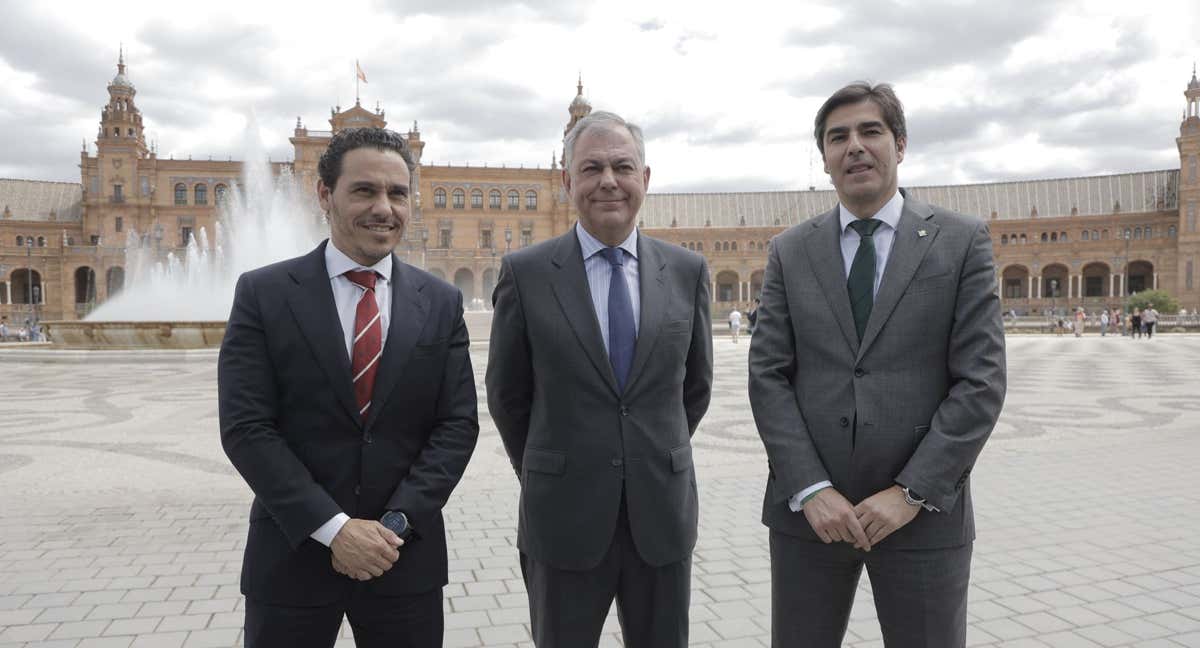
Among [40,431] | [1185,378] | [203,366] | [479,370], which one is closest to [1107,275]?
[1185,378]

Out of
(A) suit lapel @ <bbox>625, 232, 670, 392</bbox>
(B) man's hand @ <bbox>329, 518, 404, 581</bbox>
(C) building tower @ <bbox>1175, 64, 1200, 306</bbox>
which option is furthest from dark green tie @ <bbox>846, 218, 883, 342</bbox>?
(C) building tower @ <bbox>1175, 64, 1200, 306</bbox>

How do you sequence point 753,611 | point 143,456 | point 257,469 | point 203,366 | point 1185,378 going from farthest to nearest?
point 203,366 < point 1185,378 < point 143,456 < point 753,611 < point 257,469

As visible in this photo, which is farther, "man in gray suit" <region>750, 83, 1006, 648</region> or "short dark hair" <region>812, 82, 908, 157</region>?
"short dark hair" <region>812, 82, 908, 157</region>

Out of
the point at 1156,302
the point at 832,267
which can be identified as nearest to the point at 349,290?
the point at 832,267

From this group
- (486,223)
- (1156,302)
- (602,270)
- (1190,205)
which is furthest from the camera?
(486,223)

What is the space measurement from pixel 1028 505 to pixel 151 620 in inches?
247

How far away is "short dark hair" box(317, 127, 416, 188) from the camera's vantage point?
251 centimetres

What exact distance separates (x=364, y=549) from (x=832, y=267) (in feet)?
6.16

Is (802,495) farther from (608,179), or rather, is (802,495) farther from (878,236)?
(608,179)

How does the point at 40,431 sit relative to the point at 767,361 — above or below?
below

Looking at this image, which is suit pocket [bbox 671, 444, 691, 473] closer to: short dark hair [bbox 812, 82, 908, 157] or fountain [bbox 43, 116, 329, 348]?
short dark hair [bbox 812, 82, 908, 157]

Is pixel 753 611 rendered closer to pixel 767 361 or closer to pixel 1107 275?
pixel 767 361

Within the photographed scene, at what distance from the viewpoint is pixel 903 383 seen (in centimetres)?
249

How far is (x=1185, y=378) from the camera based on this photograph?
49.7 feet
